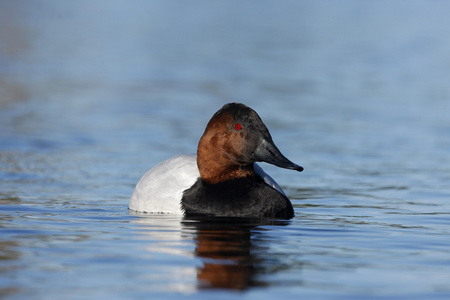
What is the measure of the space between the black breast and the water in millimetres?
198

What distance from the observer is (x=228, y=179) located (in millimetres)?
7426

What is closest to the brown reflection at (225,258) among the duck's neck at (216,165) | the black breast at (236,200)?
the black breast at (236,200)

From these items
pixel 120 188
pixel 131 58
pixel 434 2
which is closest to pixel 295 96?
pixel 131 58

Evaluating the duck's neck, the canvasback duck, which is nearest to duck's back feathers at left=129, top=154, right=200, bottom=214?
the canvasback duck

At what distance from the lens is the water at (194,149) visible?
16.7ft

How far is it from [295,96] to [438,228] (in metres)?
9.93

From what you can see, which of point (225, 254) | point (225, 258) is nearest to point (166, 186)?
point (225, 254)

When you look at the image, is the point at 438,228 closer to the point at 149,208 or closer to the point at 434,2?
the point at 149,208

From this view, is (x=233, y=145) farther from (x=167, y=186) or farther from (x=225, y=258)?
(x=225, y=258)

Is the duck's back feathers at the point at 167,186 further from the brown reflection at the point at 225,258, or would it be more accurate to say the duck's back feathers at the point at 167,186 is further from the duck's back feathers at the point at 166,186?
the brown reflection at the point at 225,258

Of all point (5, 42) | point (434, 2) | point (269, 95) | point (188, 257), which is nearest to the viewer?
point (188, 257)

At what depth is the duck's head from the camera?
7.27 m

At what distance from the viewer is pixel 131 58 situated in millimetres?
22141

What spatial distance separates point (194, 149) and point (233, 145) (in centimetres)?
426
